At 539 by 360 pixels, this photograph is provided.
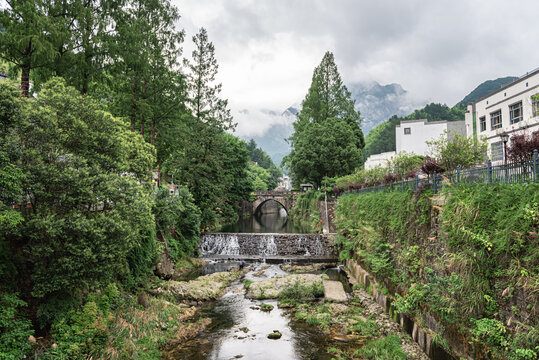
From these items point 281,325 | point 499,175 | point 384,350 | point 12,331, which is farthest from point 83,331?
point 499,175

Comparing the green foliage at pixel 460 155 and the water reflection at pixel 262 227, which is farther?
the water reflection at pixel 262 227

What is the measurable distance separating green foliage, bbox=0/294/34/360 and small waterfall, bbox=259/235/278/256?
55.5ft

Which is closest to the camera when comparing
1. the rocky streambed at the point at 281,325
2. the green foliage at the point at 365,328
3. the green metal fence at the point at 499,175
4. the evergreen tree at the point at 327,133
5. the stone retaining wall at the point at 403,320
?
the green metal fence at the point at 499,175

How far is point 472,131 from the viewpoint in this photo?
25844mm

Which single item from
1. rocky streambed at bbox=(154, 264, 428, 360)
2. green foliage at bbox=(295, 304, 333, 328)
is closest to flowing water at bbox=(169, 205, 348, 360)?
rocky streambed at bbox=(154, 264, 428, 360)

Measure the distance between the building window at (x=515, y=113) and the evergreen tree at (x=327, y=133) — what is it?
50.7 feet

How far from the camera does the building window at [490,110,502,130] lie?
22.6 metres

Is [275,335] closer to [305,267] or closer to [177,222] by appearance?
[305,267]

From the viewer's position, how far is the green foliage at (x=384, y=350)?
7.85 metres

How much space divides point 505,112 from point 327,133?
17.1 metres

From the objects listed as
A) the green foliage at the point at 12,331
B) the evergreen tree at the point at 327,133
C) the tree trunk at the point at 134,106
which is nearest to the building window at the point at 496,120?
the evergreen tree at the point at 327,133

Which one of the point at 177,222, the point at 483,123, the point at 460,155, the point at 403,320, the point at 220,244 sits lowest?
the point at 403,320

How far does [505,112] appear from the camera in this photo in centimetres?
2191

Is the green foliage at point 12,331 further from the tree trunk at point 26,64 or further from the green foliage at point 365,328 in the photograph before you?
the green foliage at point 365,328
